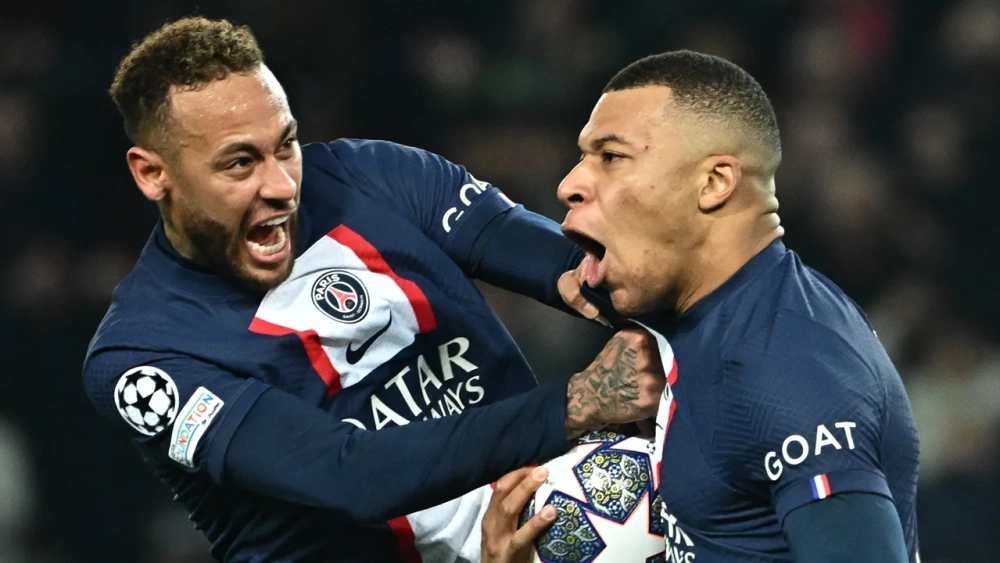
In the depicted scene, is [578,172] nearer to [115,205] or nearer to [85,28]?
[115,205]

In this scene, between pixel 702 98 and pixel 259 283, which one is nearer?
pixel 702 98

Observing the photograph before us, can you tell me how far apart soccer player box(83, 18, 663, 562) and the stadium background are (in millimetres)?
2071

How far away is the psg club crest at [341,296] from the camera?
115 inches

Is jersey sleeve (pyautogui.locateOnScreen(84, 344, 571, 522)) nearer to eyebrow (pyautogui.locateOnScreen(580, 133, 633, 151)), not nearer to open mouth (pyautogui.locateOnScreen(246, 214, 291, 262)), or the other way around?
open mouth (pyautogui.locateOnScreen(246, 214, 291, 262))

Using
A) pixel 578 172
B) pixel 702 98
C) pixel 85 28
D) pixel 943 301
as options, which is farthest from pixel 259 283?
pixel 943 301

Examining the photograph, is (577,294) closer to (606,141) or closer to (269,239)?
(606,141)

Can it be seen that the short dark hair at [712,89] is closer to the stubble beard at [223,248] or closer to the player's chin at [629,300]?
the player's chin at [629,300]

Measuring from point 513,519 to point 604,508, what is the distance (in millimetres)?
199

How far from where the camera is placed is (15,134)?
17.5ft

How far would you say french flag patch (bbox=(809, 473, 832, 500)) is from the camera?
191 centimetres

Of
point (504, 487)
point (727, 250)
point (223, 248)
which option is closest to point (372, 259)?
point (223, 248)

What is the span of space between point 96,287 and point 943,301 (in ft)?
11.6

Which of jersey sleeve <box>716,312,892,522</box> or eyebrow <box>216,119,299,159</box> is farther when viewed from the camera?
eyebrow <box>216,119,299,159</box>

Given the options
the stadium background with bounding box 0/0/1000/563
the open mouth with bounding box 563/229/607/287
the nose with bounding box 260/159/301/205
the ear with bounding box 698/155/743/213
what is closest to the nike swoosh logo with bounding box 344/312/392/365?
the nose with bounding box 260/159/301/205
